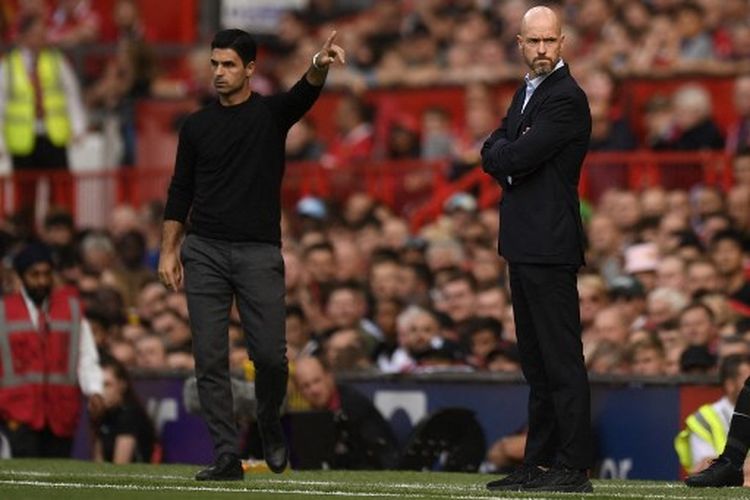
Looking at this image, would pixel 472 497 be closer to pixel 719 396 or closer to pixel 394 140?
pixel 719 396

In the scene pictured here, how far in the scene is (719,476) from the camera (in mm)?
12617

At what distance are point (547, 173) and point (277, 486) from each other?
6.83ft

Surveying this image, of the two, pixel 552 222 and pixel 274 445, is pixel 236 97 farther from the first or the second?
pixel 552 222

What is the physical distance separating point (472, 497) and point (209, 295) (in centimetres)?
203

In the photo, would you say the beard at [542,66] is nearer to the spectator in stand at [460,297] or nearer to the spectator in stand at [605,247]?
the spectator in stand at [460,297]

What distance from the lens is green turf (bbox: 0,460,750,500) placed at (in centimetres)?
1220

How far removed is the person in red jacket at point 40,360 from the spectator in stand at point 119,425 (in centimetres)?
30

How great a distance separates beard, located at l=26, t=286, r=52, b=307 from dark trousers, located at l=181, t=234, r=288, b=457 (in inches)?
166

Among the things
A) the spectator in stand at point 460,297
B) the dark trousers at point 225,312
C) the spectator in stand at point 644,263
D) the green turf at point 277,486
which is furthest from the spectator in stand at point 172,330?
the dark trousers at point 225,312

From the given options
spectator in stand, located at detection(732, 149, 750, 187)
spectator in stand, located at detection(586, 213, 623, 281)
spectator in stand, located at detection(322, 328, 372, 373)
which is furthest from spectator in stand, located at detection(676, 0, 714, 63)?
spectator in stand, located at detection(322, 328, 372, 373)

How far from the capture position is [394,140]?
23.8m

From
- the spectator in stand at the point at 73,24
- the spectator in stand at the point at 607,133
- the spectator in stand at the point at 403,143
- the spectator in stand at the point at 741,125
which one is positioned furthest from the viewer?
the spectator in stand at the point at 73,24

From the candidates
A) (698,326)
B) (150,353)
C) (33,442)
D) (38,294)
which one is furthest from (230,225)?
(150,353)

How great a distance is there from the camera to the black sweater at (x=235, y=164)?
1317 cm
